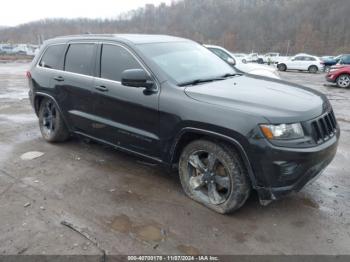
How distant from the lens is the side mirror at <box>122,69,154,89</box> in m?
3.42

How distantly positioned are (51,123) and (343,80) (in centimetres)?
1334

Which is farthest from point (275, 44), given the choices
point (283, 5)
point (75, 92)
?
point (75, 92)

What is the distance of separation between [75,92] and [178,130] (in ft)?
6.55

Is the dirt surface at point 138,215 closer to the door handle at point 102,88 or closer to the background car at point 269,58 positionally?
the door handle at point 102,88

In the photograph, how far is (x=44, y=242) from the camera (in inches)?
114

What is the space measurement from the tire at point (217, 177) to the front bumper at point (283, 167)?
0.71 ft

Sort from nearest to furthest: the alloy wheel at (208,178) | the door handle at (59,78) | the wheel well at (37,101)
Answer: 1. the alloy wheel at (208,178)
2. the door handle at (59,78)
3. the wheel well at (37,101)

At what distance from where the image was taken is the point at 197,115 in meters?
3.16

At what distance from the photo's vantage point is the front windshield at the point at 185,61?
3.71 meters

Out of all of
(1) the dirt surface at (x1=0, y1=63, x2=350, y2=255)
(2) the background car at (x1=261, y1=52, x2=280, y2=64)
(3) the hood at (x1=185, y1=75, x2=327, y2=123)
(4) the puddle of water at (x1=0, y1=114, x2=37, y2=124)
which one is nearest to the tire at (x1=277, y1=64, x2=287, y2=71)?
(2) the background car at (x1=261, y1=52, x2=280, y2=64)

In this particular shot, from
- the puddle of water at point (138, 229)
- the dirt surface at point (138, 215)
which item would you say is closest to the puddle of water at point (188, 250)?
the dirt surface at point (138, 215)

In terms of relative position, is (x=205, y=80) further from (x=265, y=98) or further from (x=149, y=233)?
(x=149, y=233)

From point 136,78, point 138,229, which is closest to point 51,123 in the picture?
point 136,78

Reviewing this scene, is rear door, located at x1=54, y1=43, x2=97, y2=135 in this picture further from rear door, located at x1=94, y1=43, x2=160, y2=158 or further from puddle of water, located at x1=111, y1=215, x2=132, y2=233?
puddle of water, located at x1=111, y1=215, x2=132, y2=233
